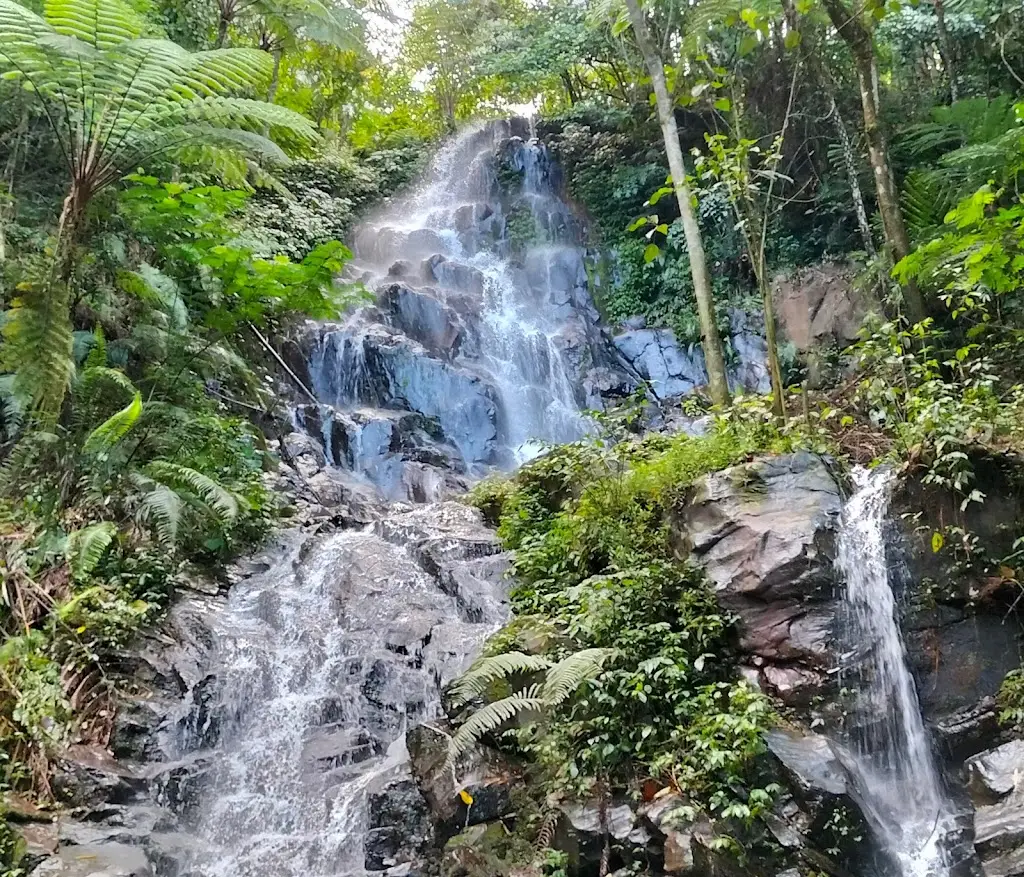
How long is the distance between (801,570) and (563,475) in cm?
306

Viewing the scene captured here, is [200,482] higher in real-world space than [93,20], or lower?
lower

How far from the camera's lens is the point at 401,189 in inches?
685

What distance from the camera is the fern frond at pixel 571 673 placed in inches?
162

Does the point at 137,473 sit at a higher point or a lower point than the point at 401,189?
lower

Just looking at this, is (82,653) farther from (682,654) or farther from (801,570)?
(801,570)

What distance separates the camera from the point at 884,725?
444cm

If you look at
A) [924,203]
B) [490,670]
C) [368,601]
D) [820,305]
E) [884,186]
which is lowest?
[368,601]

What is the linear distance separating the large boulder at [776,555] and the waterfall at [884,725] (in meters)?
0.21

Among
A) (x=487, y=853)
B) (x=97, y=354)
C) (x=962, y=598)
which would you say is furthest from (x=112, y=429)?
(x=962, y=598)

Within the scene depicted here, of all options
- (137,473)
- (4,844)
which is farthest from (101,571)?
(4,844)

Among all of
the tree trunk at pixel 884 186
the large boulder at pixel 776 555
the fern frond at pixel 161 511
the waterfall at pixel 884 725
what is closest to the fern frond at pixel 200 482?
the fern frond at pixel 161 511

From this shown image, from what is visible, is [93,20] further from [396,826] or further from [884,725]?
[884,725]

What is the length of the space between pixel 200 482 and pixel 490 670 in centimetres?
341

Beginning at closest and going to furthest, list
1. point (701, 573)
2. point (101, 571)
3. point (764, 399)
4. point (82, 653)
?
point (701, 573)
point (82, 653)
point (101, 571)
point (764, 399)
